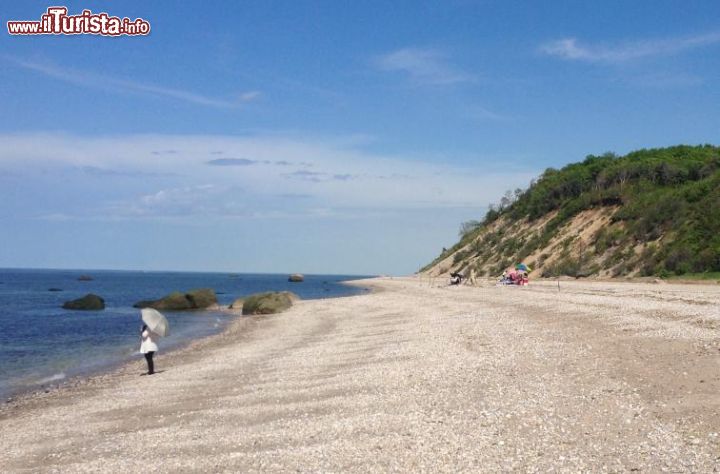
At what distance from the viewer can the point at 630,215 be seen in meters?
58.3

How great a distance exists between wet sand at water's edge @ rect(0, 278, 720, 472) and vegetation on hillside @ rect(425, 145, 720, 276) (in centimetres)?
2636

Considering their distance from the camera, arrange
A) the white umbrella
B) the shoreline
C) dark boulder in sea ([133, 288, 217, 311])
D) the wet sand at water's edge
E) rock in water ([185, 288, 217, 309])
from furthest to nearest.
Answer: rock in water ([185, 288, 217, 309]) < dark boulder in sea ([133, 288, 217, 311]) < the white umbrella < the shoreline < the wet sand at water's edge

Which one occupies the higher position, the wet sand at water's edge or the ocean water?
the wet sand at water's edge

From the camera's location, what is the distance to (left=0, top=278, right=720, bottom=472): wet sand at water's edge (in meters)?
9.09

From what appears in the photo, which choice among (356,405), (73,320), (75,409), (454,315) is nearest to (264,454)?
(356,405)

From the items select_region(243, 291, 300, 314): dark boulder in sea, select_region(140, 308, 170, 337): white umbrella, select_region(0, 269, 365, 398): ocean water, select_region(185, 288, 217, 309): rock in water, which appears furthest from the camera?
select_region(185, 288, 217, 309): rock in water

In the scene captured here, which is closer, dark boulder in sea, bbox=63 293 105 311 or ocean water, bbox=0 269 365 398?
ocean water, bbox=0 269 365 398

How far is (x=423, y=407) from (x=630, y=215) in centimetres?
5217

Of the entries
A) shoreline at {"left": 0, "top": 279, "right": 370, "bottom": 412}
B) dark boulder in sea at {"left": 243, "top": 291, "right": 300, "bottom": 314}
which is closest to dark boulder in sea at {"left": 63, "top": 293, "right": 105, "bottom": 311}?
dark boulder in sea at {"left": 243, "top": 291, "right": 300, "bottom": 314}

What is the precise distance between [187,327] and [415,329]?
19246 millimetres

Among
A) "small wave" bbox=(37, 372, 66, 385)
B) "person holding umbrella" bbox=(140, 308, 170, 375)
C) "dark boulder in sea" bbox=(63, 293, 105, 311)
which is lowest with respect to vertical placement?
"small wave" bbox=(37, 372, 66, 385)

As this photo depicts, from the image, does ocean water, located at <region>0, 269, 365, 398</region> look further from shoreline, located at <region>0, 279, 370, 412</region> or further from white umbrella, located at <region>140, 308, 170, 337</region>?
white umbrella, located at <region>140, 308, 170, 337</region>

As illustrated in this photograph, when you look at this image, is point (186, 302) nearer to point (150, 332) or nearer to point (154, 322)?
point (150, 332)

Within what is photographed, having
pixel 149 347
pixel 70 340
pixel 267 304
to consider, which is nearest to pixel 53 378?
pixel 149 347
